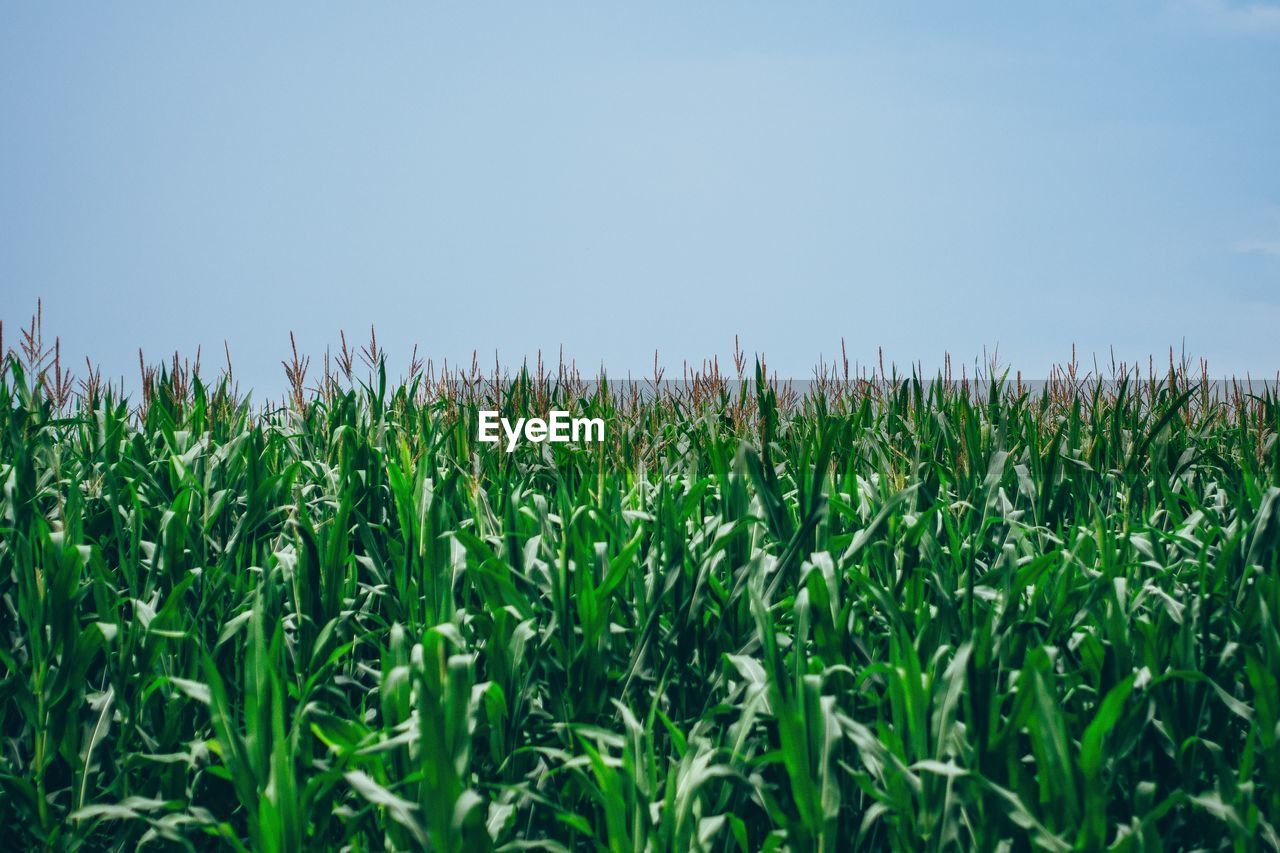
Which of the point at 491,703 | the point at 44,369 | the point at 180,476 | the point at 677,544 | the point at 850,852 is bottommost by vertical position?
the point at 850,852

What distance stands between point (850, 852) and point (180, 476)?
10.2ft

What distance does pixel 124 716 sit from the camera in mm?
2529

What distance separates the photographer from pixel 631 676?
240 cm

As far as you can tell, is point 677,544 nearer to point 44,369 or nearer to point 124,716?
point 124,716

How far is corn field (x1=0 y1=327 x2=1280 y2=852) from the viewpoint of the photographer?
193 cm

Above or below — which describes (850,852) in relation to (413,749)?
below

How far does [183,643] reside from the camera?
2.75 meters

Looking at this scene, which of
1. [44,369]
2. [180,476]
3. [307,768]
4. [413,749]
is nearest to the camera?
[413,749]

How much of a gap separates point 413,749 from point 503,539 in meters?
0.92

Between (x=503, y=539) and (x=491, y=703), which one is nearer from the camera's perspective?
(x=491, y=703)

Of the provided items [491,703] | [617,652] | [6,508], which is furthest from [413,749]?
[6,508]

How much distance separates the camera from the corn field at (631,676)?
1929mm

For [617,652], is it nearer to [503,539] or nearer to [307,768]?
[503,539]

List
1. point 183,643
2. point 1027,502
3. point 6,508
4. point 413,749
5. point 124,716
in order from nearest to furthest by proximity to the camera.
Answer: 1. point 413,749
2. point 124,716
3. point 183,643
4. point 6,508
5. point 1027,502
